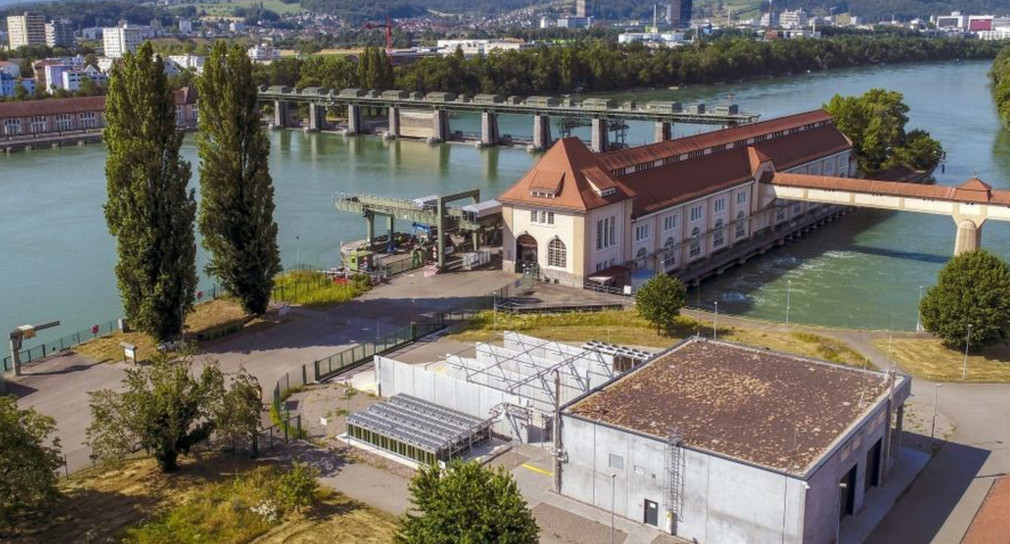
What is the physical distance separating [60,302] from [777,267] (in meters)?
32.5

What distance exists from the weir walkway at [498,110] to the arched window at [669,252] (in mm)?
36014

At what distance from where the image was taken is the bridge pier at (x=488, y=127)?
9056 centimetres

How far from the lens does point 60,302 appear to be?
41500mm

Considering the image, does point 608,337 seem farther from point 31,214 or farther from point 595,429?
point 31,214

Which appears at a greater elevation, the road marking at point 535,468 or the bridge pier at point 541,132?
the bridge pier at point 541,132

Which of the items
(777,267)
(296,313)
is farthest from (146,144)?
(777,267)

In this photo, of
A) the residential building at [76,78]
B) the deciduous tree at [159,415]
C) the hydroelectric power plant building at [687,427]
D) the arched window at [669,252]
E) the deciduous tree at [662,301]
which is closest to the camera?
the hydroelectric power plant building at [687,427]

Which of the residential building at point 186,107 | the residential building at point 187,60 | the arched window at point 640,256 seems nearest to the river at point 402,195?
the arched window at point 640,256

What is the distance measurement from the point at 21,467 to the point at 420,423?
9356 mm

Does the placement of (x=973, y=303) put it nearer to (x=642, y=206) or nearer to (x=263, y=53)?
(x=642, y=206)

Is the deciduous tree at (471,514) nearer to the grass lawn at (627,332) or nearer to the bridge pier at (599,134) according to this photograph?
the grass lawn at (627,332)

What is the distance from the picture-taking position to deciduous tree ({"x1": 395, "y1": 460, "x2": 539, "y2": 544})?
56.5ft

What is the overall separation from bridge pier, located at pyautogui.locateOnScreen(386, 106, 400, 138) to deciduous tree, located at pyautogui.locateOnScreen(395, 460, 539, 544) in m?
81.3

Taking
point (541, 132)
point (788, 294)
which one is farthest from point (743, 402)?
point (541, 132)
